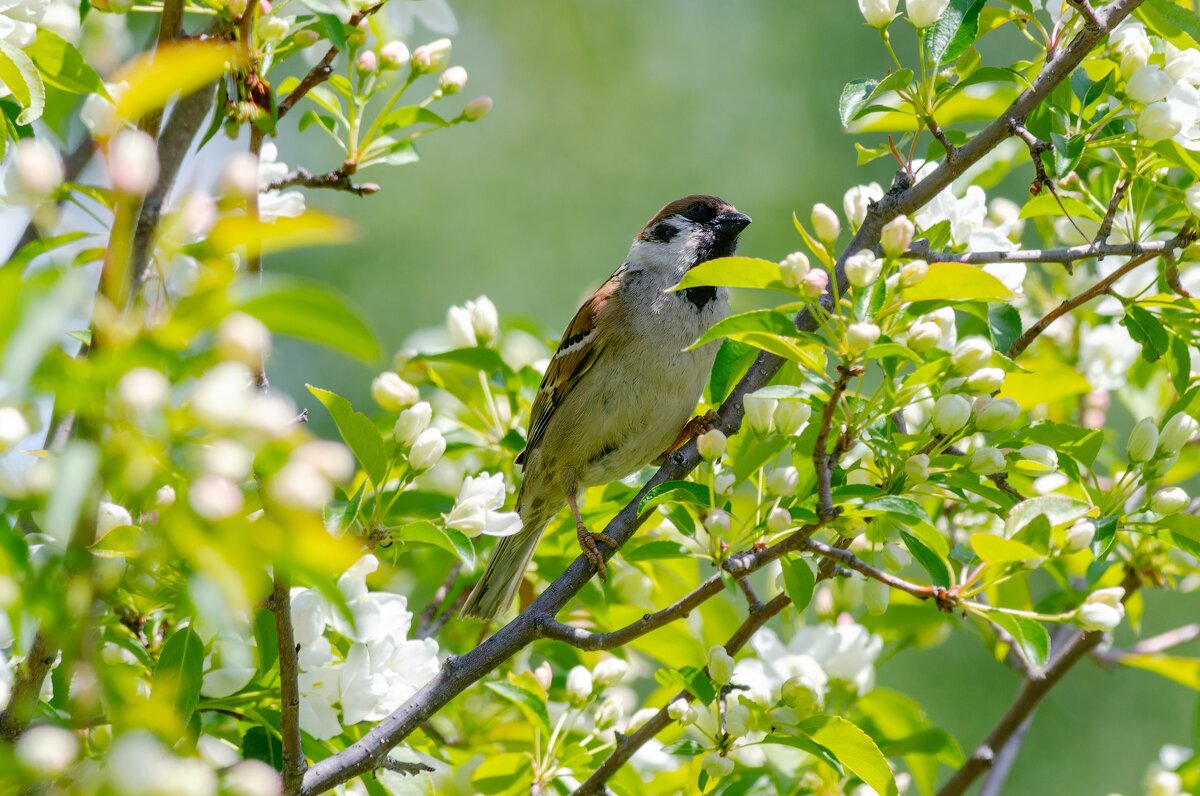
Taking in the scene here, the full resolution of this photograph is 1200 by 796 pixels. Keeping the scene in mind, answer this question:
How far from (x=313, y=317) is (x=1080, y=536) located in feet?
4.45

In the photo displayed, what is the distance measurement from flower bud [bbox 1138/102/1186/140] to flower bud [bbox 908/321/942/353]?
1.74 feet

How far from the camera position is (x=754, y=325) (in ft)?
5.28

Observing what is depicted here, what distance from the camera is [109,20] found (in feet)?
7.73

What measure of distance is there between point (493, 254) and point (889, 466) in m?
6.26

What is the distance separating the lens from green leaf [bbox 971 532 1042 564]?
163 centimetres

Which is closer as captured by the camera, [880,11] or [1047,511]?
[1047,511]

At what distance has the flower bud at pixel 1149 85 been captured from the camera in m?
1.89

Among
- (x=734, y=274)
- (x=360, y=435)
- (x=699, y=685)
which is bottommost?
(x=699, y=685)

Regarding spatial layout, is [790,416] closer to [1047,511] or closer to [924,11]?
[1047,511]

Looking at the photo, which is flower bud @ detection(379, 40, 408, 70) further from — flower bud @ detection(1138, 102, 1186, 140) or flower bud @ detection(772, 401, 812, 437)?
flower bud @ detection(1138, 102, 1186, 140)

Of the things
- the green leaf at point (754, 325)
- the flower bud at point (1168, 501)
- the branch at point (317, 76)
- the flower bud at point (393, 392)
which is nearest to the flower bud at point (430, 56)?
the branch at point (317, 76)

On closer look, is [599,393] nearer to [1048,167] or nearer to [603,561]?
[603,561]

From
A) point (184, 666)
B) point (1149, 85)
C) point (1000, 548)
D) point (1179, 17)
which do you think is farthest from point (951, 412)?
point (184, 666)

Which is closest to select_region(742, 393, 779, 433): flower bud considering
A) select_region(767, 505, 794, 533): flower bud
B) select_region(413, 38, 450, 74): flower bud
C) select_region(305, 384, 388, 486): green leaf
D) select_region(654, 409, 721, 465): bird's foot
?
select_region(767, 505, 794, 533): flower bud
